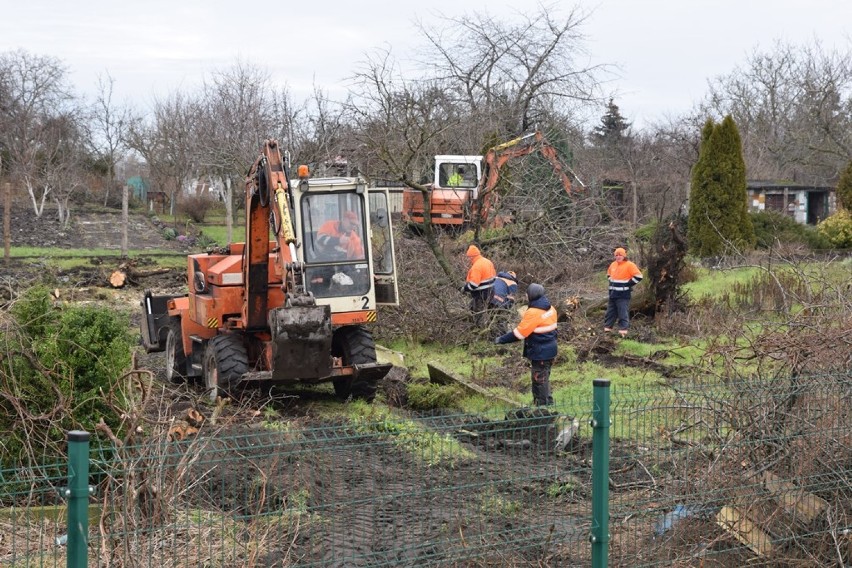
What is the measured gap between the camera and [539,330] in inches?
427

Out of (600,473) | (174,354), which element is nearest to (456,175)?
(174,354)

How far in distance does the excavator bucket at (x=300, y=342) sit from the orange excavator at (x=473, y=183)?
8376 millimetres

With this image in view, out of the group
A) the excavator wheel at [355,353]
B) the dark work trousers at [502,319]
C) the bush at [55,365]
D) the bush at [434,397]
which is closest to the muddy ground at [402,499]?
the bush at [55,365]

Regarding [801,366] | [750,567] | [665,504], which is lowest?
→ [750,567]

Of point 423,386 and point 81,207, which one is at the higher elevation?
point 81,207

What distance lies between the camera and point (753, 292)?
58.7 ft

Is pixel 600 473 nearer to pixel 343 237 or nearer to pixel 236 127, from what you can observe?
→ pixel 343 237

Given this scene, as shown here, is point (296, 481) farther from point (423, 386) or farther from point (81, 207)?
point (81, 207)

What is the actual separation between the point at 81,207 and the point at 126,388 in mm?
38802

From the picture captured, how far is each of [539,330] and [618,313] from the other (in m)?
5.95

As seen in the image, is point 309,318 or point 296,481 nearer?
point 296,481

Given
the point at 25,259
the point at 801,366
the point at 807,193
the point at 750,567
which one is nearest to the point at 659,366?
the point at 801,366

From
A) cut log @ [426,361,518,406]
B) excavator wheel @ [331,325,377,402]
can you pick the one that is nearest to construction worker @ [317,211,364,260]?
excavator wheel @ [331,325,377,402]

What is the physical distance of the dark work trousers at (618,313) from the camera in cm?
1623
